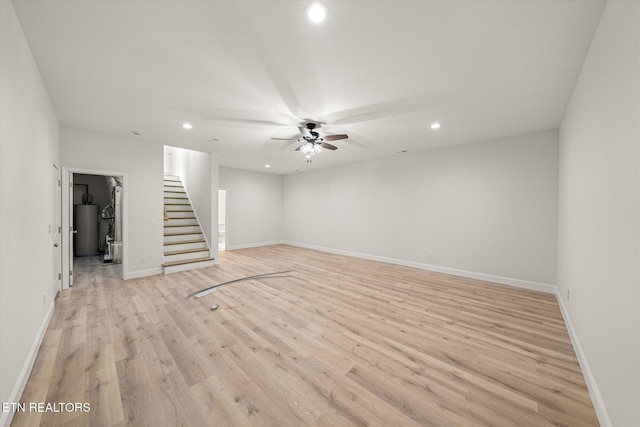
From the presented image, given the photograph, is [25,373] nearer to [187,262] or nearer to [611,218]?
[187,262]

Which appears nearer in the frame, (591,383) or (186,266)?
(591,383)

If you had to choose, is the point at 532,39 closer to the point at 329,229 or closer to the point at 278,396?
the point at 278,396

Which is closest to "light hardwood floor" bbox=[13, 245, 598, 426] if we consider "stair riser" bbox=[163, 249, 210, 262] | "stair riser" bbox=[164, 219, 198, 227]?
"stair riser" bbox=[163, 249, 210, 262]

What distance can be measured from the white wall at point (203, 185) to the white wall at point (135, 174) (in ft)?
3.58

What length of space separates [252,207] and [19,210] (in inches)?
245

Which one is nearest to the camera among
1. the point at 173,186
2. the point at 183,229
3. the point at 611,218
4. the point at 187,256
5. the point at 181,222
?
the point at 611,218

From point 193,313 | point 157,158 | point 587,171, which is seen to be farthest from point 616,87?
point 157,158

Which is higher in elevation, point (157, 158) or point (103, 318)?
point (157, 158)

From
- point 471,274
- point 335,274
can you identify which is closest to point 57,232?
point 335,274

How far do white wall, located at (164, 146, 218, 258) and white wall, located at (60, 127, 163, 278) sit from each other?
1091 mm

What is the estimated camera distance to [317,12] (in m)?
1.56

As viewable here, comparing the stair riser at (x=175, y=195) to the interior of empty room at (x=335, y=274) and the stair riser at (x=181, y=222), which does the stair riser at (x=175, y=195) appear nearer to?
the stair riser at (x=181, y=222)

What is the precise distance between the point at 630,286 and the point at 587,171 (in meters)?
1.38

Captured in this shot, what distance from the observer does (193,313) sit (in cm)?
296
